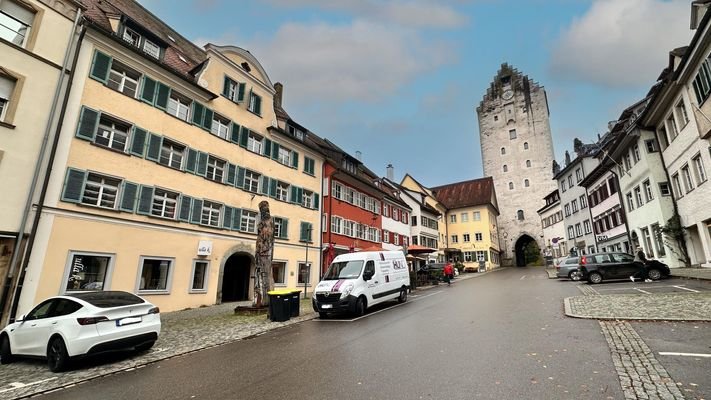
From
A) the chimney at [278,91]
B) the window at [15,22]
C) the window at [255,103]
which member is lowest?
the window at [15,22]

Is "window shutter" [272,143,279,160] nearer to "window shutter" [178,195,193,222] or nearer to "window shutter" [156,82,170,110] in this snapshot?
"window shutter" [178,195,193,222]

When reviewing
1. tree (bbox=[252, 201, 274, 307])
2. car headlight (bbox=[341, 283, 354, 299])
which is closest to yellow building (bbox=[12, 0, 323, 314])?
tree (bbox=[252, 201, 274, 307])

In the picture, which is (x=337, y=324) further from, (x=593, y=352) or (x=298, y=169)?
(x=298, y=169)

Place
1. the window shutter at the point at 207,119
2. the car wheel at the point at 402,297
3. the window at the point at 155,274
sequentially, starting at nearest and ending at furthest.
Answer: the window at the point at 155,274
the car wheel at the point at 402,297
the window shutter at the point at 207,119

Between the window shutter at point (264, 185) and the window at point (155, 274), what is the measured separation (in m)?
7.03

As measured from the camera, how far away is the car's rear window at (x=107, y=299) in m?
7.34

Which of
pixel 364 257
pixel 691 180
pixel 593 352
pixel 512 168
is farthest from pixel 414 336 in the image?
pixel 512 168

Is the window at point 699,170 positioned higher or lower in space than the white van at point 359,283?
higher

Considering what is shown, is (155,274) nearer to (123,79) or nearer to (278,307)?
(278,307)

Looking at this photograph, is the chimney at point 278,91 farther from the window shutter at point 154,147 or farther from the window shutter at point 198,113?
the window shutter at point 154,147

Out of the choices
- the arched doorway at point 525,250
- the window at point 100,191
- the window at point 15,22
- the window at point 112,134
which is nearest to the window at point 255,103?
the window at point 112,134

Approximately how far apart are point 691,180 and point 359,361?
863 inches

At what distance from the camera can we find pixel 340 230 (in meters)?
27.5

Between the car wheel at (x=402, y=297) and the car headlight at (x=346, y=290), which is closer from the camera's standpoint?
the car headlight at (x=346, y=290)
